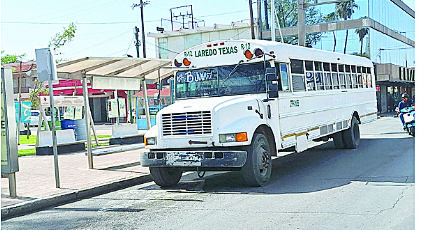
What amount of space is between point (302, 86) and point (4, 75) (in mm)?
6312

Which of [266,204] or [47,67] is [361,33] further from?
[266,204]

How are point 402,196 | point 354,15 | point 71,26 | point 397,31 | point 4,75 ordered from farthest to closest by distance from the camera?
point 397,31 → point 354,15 → point 71,26 → point 4,75 → point 402,196

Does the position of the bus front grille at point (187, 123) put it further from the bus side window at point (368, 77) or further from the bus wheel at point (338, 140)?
the bus side window at point (368, 77)

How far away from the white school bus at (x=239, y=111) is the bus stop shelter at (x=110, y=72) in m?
1.26

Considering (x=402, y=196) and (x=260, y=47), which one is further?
(x=260, y=47)

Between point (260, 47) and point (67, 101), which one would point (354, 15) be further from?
point (260, 47)

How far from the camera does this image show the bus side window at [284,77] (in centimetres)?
1057

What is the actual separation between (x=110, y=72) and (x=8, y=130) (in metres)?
5.25

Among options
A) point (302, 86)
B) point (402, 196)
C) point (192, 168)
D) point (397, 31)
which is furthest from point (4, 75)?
point (397, 31)

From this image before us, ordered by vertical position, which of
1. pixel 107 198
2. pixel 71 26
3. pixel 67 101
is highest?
pixel 71 26

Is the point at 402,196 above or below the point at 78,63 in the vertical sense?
below

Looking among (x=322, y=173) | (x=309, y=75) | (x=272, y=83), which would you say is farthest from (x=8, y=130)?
(x=309, y=75)

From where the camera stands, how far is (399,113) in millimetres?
19656

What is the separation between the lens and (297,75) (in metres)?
11.3
